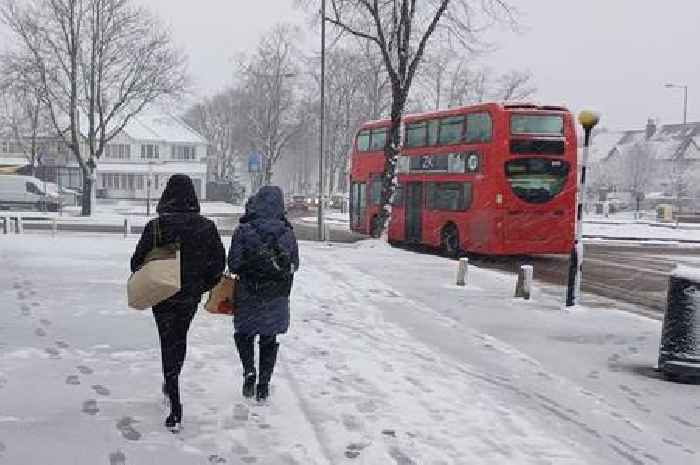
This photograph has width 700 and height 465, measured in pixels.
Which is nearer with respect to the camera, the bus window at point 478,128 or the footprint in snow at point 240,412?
the footprint in snow at point 240,412

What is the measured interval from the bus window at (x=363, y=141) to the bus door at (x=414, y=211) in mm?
3609

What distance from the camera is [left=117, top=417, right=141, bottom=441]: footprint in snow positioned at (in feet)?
16.5

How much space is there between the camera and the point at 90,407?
18.4ft

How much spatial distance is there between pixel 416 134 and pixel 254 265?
16.8 metres

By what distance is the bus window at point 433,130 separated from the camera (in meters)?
20.7

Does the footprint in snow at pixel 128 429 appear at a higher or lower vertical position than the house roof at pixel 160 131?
lower

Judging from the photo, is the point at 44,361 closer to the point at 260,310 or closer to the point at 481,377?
the point at 260,310

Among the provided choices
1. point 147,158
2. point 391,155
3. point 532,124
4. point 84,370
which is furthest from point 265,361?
point 147,158

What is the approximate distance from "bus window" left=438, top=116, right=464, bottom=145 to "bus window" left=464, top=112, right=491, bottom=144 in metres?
0.36

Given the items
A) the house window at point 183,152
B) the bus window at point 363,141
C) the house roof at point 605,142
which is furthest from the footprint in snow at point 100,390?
the house roof at point 605,142

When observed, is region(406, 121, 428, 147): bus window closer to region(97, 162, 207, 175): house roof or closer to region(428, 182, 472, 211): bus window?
region(428, 182, 472, 211): bus window

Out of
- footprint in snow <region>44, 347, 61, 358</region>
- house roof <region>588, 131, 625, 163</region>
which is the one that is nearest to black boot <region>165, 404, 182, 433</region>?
footprint in snow <region>44, 347, 61, 358</region>

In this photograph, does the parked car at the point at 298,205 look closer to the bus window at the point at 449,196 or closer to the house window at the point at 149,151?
the house window at the point at 149,151

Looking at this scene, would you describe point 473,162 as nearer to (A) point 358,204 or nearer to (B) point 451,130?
(B) point 451,130
